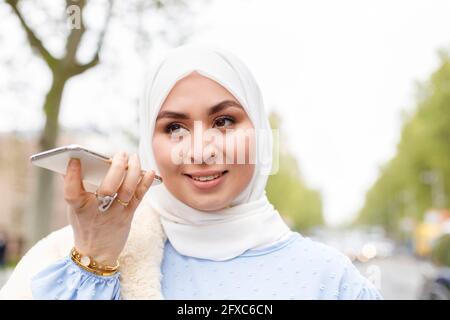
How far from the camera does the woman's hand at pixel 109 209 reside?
74 centimetres

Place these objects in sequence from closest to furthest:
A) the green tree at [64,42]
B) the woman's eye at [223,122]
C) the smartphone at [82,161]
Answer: the smartphone at [82,161], the woman's eye at [223,122], the green tree at [64,42]

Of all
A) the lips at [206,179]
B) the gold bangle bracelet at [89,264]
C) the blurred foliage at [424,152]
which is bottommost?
the gold bangle bracelet at [89,264]

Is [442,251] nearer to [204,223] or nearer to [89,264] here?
[204,223]

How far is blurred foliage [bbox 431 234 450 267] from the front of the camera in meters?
5.95

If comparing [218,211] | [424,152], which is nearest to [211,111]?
[218,211]

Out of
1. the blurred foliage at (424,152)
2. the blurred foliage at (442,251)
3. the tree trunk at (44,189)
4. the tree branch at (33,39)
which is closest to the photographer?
the tree branch at (33,39)

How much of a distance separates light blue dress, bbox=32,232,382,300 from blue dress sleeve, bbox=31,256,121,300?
12 cm

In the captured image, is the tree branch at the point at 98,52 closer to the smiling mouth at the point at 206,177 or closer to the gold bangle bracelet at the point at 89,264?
the smiling mouth at the point at 206,177

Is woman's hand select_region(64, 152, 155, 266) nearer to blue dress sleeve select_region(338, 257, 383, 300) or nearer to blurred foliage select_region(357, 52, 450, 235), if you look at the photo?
blue dress sleeve select_region(338, 257, 383, 300)

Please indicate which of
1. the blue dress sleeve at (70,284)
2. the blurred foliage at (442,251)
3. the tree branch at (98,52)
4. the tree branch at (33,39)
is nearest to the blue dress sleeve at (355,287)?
the blue dress sleeve at (70,284)

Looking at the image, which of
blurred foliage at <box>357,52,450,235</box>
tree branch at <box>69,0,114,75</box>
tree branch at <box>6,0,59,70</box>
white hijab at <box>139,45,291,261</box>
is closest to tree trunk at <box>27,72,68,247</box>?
tree branch at <box>6,0,59,70</box>

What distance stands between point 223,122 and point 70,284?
0.31 m

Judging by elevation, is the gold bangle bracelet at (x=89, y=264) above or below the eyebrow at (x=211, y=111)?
below
